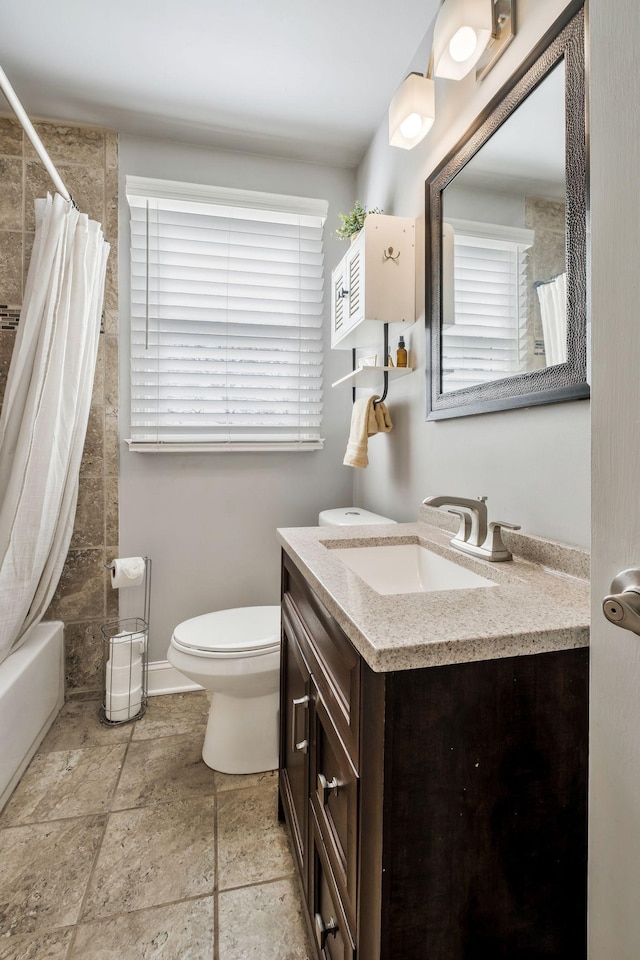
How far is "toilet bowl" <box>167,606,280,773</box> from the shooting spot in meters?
1.55

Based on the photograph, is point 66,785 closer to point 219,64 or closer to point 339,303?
point 339,303

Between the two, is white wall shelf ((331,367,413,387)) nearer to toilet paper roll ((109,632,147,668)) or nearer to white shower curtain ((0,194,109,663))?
white shower curtain ((0,194,109,663))

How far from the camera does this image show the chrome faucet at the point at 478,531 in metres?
1.09

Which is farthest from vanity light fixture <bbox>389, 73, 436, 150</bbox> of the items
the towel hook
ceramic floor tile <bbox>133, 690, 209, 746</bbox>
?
ceramic floor tile <bbox>133, 690, 209, 746</bbox>

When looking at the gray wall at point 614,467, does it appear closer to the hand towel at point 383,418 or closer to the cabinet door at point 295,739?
the cabinet door at point 295,739

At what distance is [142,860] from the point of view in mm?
1298

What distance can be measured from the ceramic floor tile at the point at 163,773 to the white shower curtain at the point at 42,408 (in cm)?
61

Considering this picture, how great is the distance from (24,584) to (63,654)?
51 centimetres

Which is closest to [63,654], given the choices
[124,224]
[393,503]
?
[393,503]

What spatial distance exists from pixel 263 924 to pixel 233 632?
80cm

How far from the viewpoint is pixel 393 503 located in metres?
1.96

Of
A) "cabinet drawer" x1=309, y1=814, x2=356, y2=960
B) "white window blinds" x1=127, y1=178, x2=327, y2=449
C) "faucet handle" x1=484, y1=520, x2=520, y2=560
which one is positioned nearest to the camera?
"cabinet drawer" x1=309, y1=814, x2=356, y2=960

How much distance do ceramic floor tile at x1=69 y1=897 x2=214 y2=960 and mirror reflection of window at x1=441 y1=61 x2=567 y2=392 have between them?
1501mm

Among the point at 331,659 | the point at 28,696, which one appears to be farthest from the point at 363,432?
the point at 28,696
